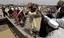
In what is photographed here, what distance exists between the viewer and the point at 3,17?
5.82 ft

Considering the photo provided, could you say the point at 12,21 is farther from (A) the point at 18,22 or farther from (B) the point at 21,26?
(B) the point at 21,26

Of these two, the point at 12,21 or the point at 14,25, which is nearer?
the point at 14,25

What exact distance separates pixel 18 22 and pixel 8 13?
1.25 feet

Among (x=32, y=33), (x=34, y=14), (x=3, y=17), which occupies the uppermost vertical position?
(x=34, y=14)

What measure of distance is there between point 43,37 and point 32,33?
10 centimetres

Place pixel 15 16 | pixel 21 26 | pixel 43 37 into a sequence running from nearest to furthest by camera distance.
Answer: pixel 43 37
pixel 21 26
pixel 15 16

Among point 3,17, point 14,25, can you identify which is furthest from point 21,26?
point 3,17

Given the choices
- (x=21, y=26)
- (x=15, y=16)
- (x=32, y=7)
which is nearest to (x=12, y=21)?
(x=15, y=16)

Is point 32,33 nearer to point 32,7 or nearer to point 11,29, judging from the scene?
point 32,7

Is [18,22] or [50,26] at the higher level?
[50,26]

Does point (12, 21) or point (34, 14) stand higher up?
point (34, 14)

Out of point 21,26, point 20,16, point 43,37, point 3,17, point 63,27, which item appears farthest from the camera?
point 3,17

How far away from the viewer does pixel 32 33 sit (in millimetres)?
1146

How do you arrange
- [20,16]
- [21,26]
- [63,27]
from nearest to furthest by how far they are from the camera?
[63,27] < [21,26] < [20,16]
